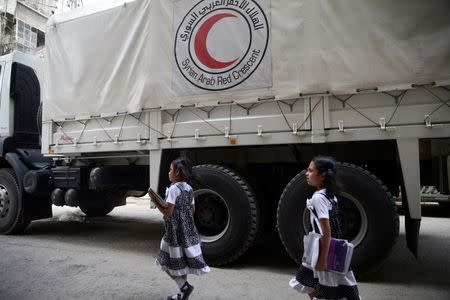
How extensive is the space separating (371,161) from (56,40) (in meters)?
5.01

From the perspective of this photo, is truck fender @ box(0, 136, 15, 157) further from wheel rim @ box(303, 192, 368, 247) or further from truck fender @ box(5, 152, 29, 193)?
wheel rim @ box(303, 192, 368, 247)

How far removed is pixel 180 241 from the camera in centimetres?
312

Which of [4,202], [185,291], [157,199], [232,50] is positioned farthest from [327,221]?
[4,202]

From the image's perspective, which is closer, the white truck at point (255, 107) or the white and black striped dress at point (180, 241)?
the white and black striped dress at point (180, 241)

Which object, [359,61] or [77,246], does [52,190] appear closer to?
[77,246]

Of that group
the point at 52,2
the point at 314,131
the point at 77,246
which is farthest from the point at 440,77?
the point at 52,2

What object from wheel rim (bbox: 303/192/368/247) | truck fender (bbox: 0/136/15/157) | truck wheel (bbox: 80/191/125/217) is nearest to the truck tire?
wheel rim (bbox: 303/192/368/247)

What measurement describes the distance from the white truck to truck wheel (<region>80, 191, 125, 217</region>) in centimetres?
11

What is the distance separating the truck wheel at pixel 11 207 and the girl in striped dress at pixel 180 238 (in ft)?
13.6

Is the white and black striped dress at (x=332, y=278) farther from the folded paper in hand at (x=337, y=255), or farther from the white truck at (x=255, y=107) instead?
the white truck at (x=255, y=107)

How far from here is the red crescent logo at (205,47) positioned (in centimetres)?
427

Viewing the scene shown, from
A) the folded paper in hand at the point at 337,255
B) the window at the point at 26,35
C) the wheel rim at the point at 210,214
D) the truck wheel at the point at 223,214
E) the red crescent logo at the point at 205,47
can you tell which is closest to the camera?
the folded paper in hand at the point at 337,255

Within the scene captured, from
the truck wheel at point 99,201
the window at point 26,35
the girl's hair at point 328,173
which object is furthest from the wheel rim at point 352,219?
the window at point 26,35

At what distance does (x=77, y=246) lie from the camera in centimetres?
555
